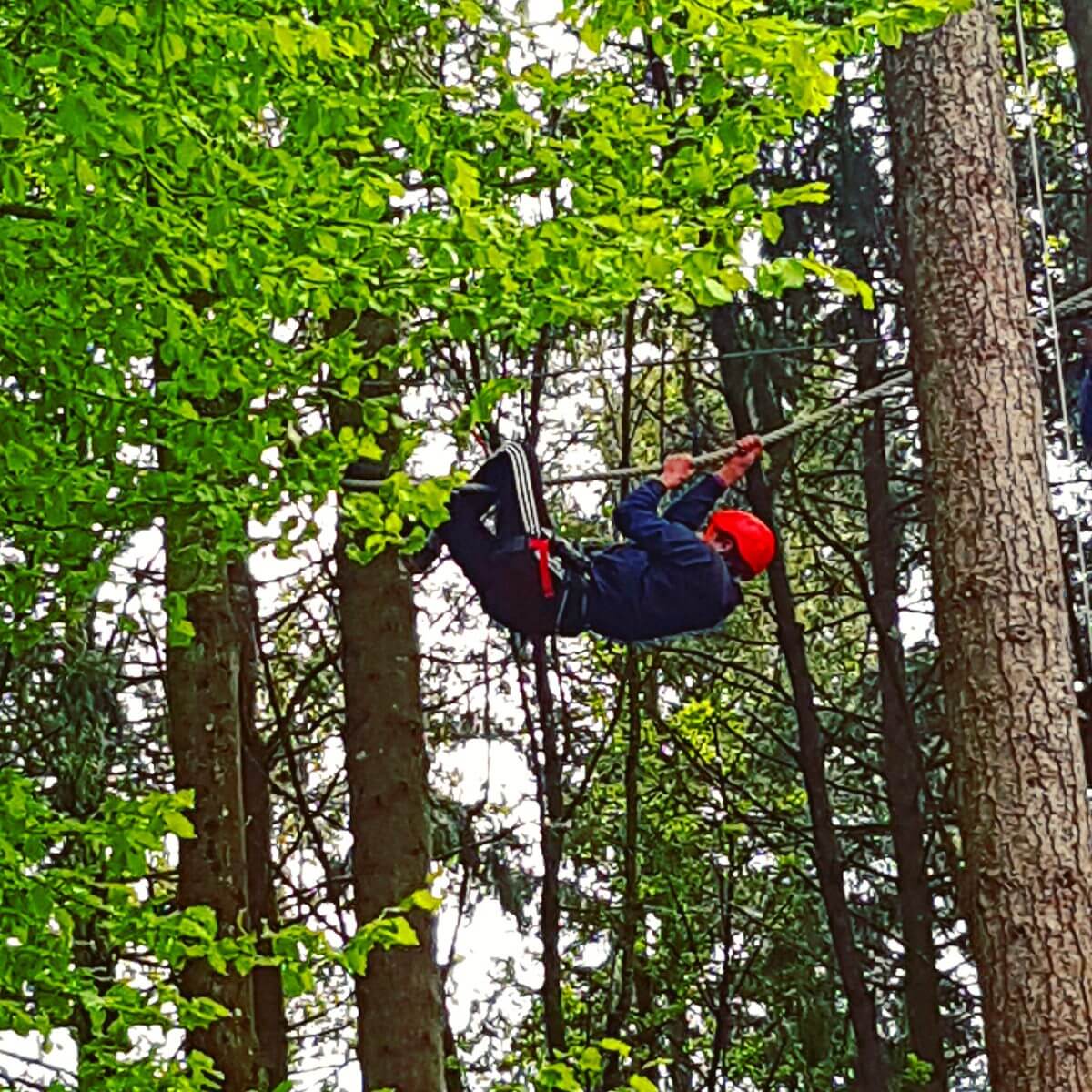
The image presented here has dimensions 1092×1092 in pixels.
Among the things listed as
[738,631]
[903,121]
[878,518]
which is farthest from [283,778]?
[903,121]

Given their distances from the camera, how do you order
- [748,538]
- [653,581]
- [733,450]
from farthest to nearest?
[748,538] → [653,581] → [733,450]

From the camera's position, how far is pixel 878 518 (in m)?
8.62

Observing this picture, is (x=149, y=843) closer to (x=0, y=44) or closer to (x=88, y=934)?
(x=0, y=44)

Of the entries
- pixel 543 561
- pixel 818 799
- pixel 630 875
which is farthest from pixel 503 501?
pixel 630 875

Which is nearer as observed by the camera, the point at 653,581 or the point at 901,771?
the point at 653,581

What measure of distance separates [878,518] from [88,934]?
14.4 ft

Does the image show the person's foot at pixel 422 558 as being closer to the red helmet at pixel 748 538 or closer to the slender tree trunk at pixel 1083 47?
the red helmet at pixel 748 538

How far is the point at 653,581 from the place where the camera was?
18.0ft

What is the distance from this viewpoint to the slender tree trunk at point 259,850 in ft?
26.3

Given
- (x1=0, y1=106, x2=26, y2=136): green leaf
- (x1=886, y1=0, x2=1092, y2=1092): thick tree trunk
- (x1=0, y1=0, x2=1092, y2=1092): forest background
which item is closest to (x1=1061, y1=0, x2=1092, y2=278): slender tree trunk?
(x1=0, y1=0, x2=1092, y2=1092): forest background

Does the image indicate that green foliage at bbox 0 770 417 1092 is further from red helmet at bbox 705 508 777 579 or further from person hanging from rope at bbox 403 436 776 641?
red helmet at bbox 705 508 777 579

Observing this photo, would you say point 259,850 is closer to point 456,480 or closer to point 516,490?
point 516,490

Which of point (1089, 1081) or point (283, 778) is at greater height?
point (283, 778)

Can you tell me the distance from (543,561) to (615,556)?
0.48 metres
